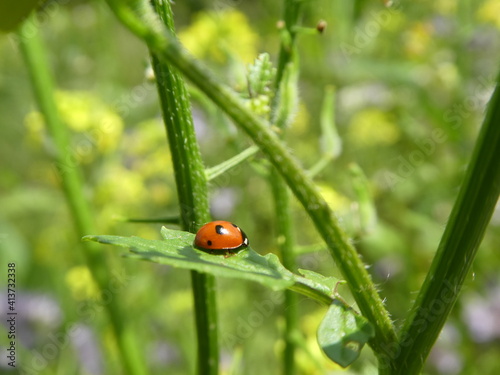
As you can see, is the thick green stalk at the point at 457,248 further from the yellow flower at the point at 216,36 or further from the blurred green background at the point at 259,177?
the yellow flower at the point at 216,36

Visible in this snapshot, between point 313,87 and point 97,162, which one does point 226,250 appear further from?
point 313,87

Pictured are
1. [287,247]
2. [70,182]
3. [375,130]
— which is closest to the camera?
[287,247]

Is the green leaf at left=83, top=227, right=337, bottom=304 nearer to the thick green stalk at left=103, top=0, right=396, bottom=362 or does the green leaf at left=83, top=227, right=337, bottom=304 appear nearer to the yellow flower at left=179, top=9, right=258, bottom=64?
the thick green stalk at left=103, top=0, right=396, bottom=362

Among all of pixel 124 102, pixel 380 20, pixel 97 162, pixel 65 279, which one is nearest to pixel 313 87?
pixel 380 20

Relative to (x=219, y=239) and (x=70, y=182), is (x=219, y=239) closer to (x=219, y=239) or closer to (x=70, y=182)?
(x=219, y=239)

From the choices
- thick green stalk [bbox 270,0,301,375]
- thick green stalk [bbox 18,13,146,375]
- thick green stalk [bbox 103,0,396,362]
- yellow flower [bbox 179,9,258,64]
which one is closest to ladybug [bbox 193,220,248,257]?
thick green stalk [bbox 103,0,396,362]

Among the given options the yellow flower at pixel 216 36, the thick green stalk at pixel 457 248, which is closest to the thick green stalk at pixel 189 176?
the thick green stalk at pixel 457 248

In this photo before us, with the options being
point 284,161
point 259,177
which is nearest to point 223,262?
point 284,161
